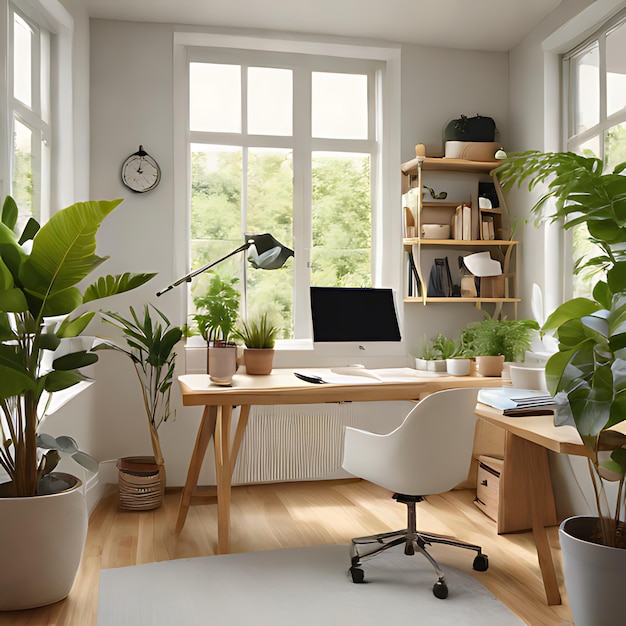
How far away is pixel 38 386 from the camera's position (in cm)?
252

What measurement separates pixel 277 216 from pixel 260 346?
1.14 metres

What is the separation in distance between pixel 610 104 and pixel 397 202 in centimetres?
142

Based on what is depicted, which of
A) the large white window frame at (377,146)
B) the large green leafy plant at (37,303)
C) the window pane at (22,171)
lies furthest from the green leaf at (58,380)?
the large white window frame at (377,146)

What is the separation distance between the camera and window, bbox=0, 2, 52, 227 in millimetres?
3227

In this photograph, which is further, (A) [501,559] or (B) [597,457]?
(A) [501,559]

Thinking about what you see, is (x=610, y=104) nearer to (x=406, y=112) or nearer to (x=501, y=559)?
(x=406, y=112)

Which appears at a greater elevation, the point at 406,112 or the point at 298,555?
the point at 406,112

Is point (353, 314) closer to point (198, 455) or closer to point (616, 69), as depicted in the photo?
point (198, 455)

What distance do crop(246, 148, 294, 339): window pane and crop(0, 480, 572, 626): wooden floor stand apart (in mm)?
1116

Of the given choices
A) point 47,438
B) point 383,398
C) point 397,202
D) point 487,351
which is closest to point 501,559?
point 383,398

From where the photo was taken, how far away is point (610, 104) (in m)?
3.78

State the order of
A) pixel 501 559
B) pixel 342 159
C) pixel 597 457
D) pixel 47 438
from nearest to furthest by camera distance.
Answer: pixel 597 457
pixel 47 438
pixel 501 559
pixel 342 159

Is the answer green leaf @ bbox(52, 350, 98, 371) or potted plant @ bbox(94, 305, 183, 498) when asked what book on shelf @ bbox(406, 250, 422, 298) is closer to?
potted plant @ bbox(94, 305, 183, 498)

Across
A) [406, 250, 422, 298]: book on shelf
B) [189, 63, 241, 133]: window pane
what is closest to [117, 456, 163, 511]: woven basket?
[406, 250, 422, 298]: book on shelf
